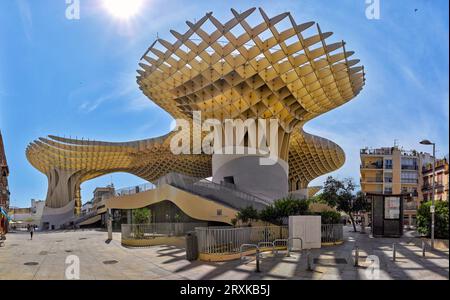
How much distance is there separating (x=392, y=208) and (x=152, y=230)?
16613 millimetres

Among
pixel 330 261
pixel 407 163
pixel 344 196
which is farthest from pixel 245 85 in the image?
pixel 407 163

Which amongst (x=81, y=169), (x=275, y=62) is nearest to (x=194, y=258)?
(x=275, y=62)

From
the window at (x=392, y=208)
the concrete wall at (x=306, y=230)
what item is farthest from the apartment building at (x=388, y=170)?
the concrete wall at (x=306, y=230)

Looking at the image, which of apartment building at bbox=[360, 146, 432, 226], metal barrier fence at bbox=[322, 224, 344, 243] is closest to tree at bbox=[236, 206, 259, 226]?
metal barrier fence at bbox=[322, 224, 344, 243]

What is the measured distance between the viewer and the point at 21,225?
9381 cm

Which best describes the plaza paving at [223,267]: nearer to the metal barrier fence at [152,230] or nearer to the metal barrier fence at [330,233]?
the metal barrier fence at [330,233]

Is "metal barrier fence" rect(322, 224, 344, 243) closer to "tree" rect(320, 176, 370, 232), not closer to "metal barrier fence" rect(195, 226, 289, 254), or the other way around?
"metal barrier fence" rect(195, 226, 289, 254)

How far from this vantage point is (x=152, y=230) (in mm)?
24641

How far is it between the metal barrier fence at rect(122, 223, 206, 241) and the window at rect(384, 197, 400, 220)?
45.9 feet

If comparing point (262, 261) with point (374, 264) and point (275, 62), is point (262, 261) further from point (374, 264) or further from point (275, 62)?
point (275, 62)

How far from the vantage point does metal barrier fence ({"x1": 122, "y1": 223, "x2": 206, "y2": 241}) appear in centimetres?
2422

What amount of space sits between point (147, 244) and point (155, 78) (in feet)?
61.8

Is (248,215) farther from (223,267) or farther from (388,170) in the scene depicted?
(388,170)
